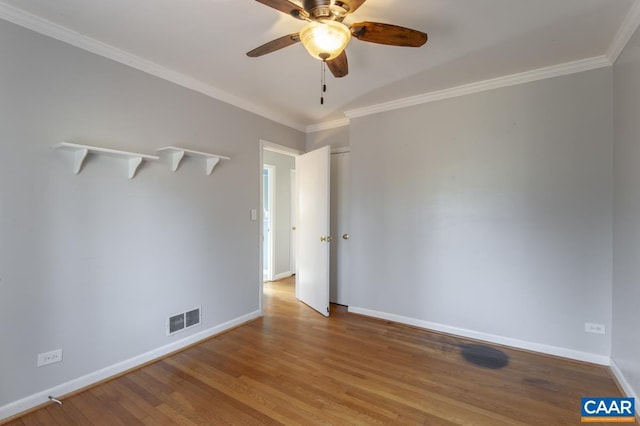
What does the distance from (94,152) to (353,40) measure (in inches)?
81.2

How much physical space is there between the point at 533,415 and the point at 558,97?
253 cm

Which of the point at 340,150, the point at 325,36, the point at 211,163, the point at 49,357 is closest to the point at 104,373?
the point at 49,357

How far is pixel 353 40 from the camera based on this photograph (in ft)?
7.02

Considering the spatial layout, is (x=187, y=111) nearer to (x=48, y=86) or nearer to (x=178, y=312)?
(x=48, y=86)

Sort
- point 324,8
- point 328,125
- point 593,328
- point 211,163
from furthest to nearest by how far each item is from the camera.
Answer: point 328,125
point 211,163
point 593,328
point 324,8

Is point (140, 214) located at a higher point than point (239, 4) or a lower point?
lower

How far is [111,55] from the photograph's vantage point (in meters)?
2.31

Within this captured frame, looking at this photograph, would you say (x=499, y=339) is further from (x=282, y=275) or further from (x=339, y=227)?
(x=282, y=275)

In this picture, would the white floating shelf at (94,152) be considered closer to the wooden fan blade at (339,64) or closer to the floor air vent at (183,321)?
the floor air vent at (183,321)

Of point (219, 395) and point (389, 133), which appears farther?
point (389, 133)

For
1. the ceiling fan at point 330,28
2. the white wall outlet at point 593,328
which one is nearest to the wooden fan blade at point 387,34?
the ceiling fan at point 330,28

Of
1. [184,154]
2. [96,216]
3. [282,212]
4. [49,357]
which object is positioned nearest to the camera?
[49,357]

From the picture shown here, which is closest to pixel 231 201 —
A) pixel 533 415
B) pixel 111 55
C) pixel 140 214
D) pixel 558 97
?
pixel 140 214

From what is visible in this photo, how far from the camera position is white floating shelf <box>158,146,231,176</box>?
102 inches
